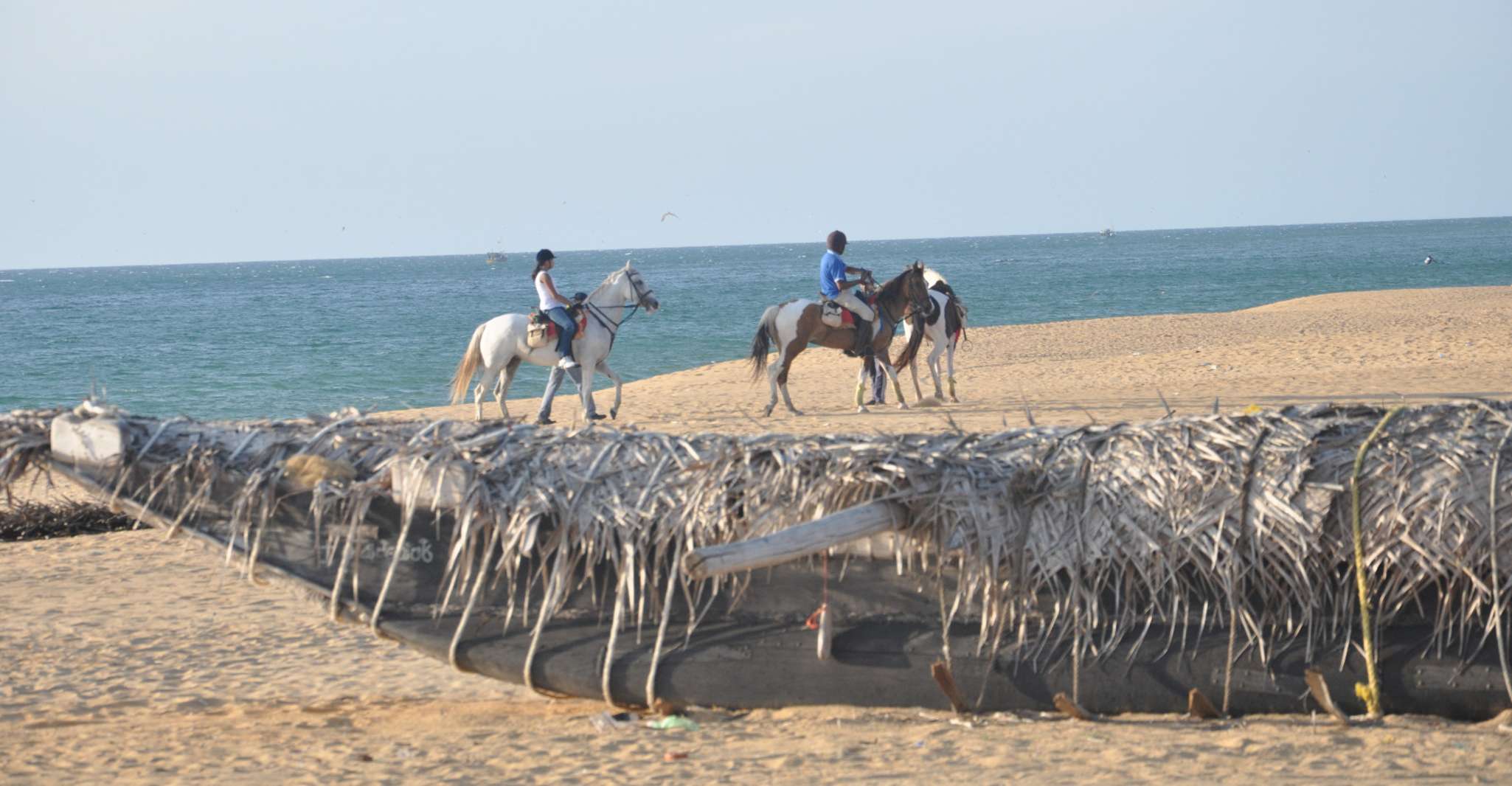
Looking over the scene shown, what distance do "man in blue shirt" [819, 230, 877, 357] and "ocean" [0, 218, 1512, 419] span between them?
705 centimetres

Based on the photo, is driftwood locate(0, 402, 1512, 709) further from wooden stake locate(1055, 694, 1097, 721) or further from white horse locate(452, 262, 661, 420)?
white horse locate(452, 262, 661, 420)

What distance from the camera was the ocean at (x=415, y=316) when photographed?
2731cm

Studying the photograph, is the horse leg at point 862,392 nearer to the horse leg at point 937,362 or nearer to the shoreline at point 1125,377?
the shoreline at point 1125,377

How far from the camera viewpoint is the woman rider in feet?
46.3

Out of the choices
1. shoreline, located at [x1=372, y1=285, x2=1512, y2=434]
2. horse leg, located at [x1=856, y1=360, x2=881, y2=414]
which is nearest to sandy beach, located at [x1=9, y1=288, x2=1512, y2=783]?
shoreline, located at [x1=372, y1=285, x2=1512, y2=434]

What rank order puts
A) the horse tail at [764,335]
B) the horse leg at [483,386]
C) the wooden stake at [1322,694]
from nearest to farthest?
1. the wooden stake at [1322,694]
2. the horse leg at [483,386]
3. the horse tail at [764,335]

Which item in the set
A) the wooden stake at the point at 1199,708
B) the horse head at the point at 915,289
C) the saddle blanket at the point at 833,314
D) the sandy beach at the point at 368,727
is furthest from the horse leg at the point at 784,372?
the wooden stake at the point at 1199,708

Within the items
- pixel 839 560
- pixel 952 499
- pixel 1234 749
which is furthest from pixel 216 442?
pixel 1234 749

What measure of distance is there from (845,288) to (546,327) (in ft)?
11.5

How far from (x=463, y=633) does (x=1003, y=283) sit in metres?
57.6

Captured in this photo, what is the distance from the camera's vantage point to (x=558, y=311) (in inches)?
563

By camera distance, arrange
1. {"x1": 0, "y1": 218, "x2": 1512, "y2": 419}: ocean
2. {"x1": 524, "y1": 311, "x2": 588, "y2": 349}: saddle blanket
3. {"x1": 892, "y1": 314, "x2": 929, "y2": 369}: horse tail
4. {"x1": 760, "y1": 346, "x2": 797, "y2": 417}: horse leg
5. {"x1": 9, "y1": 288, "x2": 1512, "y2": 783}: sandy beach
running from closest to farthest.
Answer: {"x1": 9, "y1": 288, "x2": 1512, "y2": 783}: sandy beach
{"x1": 524, "y1": 311, "x2": 588, "y2": 349}: saddle blanket
{"x1": 760, "y1": 346, "x2": 797, "y2": 417}: horse leg
{"x1": 892, "y1": 314, "x2": 929, "y2": 369}: horse tail
{"x1": 0, "y1": 218, "x2": 1512, "y2": 419}: ocean

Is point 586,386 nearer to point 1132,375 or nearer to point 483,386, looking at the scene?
point 483,386

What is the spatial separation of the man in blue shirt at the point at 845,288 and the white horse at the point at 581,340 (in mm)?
2030
